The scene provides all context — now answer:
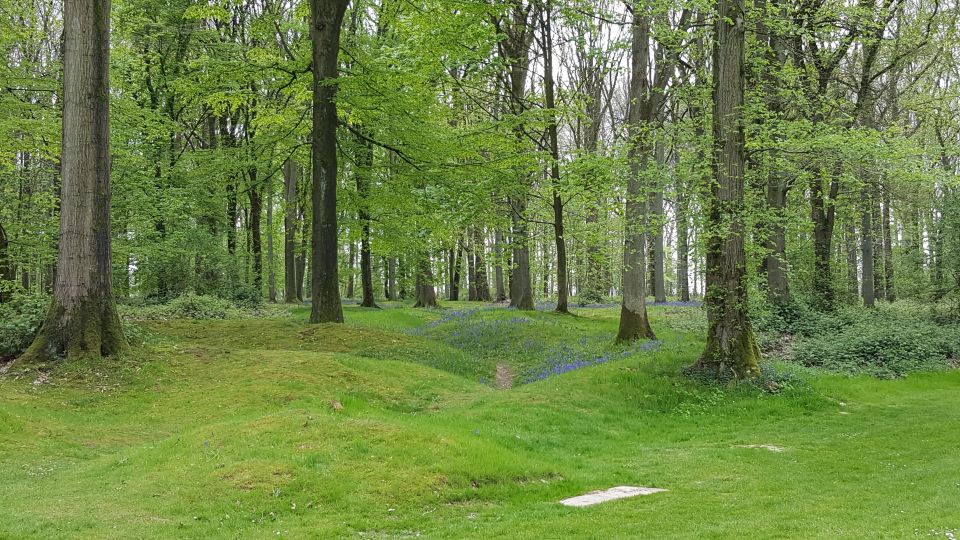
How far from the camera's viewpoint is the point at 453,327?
2352 centimetres

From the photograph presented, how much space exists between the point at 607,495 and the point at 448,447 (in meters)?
2.17

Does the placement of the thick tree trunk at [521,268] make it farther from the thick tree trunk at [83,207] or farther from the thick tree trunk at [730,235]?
the thick tree trunk at [83,207]

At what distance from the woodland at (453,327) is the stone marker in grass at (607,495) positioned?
18 cm

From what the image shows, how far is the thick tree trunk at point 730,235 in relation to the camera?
13484mm

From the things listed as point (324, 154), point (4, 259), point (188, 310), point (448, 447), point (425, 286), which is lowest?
point (448, 447)

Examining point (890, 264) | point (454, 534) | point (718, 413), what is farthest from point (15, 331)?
point (890, 264)

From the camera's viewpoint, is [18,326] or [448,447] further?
[18,326]

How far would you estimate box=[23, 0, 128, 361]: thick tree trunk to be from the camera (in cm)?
1272

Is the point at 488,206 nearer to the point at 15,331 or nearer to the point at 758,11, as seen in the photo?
the point at 758,11

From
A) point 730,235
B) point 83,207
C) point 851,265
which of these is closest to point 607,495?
point 730,235

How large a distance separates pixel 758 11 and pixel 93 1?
45.5 ft

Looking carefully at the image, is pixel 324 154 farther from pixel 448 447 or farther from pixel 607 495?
pixel 607 495

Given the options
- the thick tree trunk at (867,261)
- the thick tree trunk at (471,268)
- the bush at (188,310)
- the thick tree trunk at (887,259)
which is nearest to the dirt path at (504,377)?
the bush at (188,310)

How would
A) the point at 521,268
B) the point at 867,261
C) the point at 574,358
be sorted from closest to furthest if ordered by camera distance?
the point at 574,358 < the point at 867,261 < the point at 521,268
